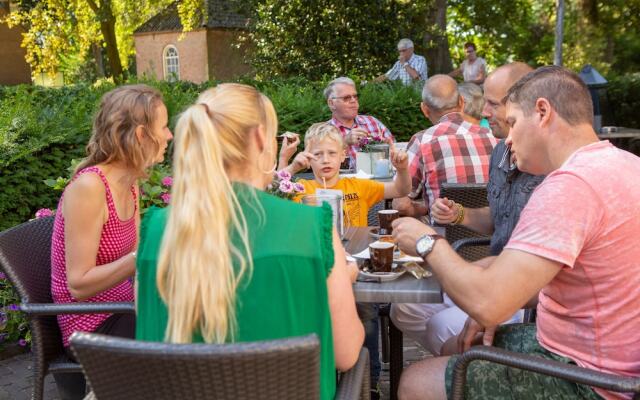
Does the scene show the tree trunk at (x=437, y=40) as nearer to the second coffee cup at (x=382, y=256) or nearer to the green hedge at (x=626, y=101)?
the green hedge at (x=626, y=101)

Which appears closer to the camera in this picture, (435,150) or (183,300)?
(183,300)

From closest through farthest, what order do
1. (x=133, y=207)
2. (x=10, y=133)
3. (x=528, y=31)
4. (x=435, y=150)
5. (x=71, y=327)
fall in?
(x=71, y=327)
(x=133, y=207)
(x=435, y=150)
(x=10, y=133)
(x=528, y=31)

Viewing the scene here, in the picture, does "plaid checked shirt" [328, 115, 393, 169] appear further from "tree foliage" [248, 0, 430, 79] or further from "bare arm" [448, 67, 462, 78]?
"tree foliage" [248, 0, 430, 79]

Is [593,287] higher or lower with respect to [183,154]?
lower

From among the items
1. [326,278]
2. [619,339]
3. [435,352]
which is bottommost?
[435,352]

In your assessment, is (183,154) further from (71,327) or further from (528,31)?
(528,31)

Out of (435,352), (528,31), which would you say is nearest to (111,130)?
(435,352)

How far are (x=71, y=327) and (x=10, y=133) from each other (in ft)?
7.61

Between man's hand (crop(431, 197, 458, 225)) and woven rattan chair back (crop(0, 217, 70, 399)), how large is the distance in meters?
1.75

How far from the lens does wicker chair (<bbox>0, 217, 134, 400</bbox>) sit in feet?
7.96

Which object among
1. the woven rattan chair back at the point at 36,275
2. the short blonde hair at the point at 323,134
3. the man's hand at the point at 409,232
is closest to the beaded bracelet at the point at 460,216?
the short blonde hair at the point at 323,134

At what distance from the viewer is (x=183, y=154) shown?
5.12ft

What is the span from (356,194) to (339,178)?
0.17m

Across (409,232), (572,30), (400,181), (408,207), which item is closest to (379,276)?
(409,232)
